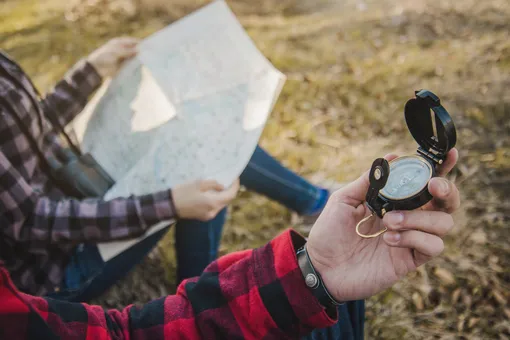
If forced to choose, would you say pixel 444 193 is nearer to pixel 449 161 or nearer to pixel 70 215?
pixel 449 161

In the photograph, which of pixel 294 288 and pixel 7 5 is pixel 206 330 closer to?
pixel 294 288

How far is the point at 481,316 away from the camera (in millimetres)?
1637

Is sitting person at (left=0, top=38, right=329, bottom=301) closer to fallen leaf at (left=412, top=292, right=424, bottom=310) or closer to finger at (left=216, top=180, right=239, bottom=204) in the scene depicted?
finger at (left=216, top=180, right=239, bottom=204)

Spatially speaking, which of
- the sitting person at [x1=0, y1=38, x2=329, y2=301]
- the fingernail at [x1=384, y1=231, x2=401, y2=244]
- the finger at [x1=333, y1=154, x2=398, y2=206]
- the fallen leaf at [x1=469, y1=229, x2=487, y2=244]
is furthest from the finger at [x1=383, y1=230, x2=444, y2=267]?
the fallen leaf at [x1=469, y1=229, x2=487, y2=244]

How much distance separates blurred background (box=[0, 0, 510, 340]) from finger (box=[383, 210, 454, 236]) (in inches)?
34.8

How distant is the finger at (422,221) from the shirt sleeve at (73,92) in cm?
→ 131

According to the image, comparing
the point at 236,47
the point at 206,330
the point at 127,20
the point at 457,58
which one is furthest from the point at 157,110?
the point at 127,20

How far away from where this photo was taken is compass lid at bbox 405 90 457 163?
35.3 inches

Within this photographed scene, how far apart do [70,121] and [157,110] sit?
39cm

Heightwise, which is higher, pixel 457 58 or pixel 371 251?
pixel 371 251

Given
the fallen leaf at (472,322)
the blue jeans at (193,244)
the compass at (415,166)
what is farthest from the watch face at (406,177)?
the fallen leaf at (472,322)

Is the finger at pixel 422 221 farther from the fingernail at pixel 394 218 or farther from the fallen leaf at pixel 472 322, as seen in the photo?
the fallen leaf at pixel 472 322

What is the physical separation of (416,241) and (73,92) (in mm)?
1417

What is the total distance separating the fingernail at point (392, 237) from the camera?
898 mm
